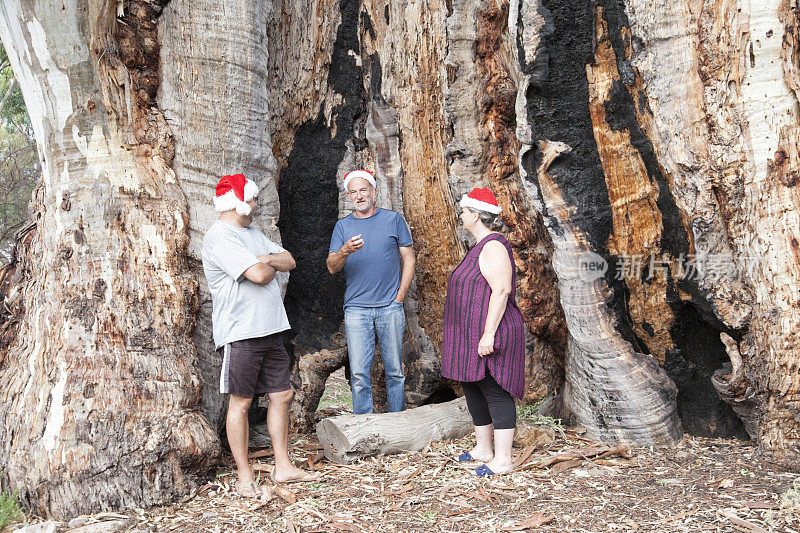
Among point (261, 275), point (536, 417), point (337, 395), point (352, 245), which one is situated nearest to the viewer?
point (261, 275)

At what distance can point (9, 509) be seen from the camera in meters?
3.69

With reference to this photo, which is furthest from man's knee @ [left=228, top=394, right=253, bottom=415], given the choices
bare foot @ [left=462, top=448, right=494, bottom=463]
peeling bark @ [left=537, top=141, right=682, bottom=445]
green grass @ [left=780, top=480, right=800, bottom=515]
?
green grass @ [left=780, top=480, right=800, bottom=515]

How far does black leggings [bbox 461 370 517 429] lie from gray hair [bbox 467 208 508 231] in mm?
1021

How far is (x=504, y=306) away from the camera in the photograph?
3986 millimetres

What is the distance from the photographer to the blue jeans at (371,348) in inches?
192

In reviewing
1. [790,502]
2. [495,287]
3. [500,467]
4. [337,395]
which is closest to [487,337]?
[495,287]

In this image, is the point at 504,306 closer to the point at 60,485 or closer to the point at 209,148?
the point at 209,148

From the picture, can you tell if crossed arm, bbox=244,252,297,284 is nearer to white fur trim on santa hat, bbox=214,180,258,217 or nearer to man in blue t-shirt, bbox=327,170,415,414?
white fur trim on santa hat, bbox=214,180,258,217

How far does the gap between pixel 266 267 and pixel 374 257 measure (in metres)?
1.20

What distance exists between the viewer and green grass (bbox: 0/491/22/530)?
11.9 ft

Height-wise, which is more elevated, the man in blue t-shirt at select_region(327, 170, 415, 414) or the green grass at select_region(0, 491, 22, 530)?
the man in blue t-shirt at select_region(327, 170, 415, 414)

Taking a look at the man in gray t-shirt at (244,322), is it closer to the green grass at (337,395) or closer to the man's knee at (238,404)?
the man's knee at (238,404)

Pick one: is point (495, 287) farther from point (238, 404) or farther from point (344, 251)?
point (238, 404)

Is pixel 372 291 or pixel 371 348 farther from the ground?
pixel 372 291
